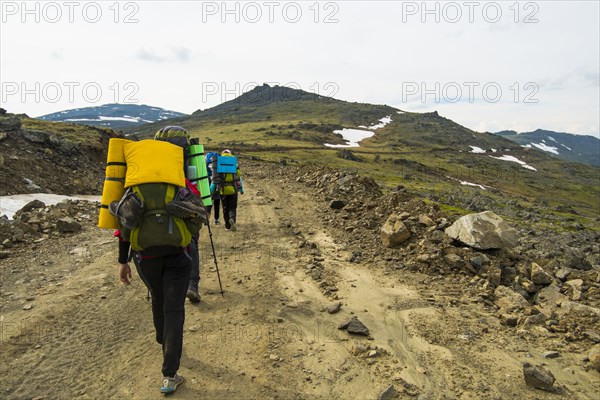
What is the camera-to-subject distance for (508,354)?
228 inches

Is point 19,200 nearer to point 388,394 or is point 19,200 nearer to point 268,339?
point 268,339

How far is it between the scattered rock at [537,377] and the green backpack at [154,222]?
4.95m

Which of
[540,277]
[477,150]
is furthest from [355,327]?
[477,150]

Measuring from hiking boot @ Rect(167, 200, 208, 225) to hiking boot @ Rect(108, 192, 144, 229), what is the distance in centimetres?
34

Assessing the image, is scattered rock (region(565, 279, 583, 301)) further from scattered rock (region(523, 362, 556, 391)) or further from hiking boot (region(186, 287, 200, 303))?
hiking boot (region(186, 287, 200, 303))

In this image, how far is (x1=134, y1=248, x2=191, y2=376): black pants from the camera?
477cm

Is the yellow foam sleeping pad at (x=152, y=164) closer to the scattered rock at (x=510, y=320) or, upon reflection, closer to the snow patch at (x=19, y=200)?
the scattered rock at (x=510, y=320)

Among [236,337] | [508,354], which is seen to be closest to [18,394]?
[236,337]

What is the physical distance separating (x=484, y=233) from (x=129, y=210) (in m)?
8.62

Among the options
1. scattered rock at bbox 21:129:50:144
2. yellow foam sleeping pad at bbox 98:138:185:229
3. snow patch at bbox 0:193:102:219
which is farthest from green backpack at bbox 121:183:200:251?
scattered rock at bbox 21:129:50:144

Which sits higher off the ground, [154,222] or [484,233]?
[154,222]

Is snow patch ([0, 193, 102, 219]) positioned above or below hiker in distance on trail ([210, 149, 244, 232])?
below

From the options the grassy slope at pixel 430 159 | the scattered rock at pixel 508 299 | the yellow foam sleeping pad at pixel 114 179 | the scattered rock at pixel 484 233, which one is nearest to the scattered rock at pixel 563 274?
the scattered rock at pixel 484 233

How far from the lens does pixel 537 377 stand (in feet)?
16.3
